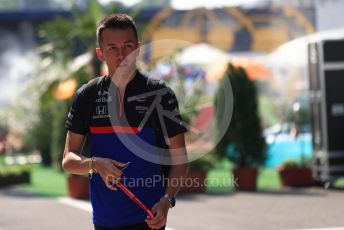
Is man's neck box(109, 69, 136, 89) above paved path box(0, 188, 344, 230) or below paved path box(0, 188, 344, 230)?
above

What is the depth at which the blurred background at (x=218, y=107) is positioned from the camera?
16281mm

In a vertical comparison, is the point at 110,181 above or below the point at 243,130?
above

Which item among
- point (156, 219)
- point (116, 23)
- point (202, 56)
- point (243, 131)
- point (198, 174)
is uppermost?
point (116, 23)

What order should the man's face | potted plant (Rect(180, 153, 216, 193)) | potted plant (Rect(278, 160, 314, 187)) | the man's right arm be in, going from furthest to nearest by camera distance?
potted plant (Rect(278, 160, 314, 187)) → potted plant (Rect(180, 153, 216, 193)) → the man's face → the man's right arm

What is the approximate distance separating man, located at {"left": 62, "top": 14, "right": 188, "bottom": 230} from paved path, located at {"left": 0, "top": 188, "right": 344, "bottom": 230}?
672 cm

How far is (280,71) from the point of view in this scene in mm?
33219

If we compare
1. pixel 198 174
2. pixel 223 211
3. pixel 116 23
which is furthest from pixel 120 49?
pixel 198 174

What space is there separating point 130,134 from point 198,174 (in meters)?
12.4

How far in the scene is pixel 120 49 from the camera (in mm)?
→ 3855

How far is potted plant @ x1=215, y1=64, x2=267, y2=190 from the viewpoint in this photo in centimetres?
1669

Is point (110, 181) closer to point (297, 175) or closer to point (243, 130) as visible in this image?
point (243, 130)

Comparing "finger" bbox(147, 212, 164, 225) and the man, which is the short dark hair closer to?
the man

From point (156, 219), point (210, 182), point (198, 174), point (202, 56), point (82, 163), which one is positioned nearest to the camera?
point (156, 219)

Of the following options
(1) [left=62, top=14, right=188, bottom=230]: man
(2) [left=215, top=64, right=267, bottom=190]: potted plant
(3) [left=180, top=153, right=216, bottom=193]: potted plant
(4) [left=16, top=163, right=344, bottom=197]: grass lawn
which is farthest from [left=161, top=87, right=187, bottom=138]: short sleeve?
(2) [left=215, top=64, right=267, bottom=190]: potted plant
